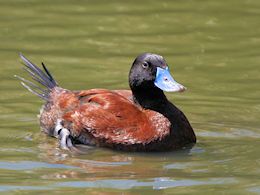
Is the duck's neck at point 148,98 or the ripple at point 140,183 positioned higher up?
the duck's neck at point 148,98

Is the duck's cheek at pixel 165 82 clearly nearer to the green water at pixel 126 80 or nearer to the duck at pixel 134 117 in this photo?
the duck at pixel 134 117

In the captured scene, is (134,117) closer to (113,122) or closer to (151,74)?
(113,122)

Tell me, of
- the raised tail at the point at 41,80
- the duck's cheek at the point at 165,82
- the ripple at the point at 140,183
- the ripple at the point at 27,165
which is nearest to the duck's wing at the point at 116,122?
the duck's cheek at the point at 165,82

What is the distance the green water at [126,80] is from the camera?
7258 millimetres

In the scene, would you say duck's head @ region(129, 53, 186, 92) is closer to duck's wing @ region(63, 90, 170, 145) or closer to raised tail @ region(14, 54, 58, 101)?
duck's wing @ region(63, 90, 170, 145)

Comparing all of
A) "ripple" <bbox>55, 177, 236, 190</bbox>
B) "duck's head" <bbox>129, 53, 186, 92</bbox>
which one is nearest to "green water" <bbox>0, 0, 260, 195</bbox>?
"ripple" <bbox>55, 177, 236, 190</bbox>

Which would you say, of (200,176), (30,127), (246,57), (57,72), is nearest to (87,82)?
(57,72)

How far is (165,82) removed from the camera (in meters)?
8.27

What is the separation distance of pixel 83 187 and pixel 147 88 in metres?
1.76

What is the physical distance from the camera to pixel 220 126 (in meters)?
8.98

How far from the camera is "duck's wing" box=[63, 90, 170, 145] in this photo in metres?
Result: 8.16

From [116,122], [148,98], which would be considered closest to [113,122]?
[116,122]

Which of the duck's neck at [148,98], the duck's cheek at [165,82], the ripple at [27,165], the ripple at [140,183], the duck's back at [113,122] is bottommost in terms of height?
the ripple at [27,165]

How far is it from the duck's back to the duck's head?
0.20 m
